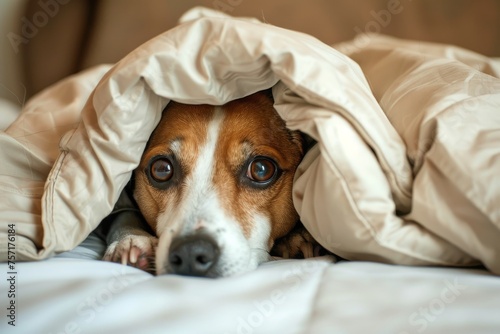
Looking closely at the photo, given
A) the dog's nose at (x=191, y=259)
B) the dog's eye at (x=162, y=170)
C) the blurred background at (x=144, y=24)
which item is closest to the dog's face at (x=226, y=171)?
the dog's eye at (x=162, y=170)

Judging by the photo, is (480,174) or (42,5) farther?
(42,5)

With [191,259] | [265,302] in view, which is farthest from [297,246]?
[265,302]

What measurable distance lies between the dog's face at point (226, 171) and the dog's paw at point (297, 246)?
0.09 ft

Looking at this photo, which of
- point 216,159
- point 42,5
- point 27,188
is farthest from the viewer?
point 42,5

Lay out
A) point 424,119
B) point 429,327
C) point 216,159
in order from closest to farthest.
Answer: point 429,327
point 424,119
point 216,159

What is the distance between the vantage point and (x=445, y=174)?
1.00m

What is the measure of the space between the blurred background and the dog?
101cm

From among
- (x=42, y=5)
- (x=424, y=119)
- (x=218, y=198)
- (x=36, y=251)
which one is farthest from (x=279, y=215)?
(x=42, y=5)

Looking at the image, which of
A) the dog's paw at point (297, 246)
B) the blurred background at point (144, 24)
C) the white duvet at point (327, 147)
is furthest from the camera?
the blurred background at point (144, 24)

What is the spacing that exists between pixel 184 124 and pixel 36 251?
0.57 m

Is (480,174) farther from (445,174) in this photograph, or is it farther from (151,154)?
(151,154)

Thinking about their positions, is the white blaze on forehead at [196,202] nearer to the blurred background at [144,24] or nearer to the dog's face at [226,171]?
the dog's face at [226,171]

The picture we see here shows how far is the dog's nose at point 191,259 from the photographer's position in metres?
1.17

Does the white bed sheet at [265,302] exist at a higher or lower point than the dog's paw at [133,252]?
higher
